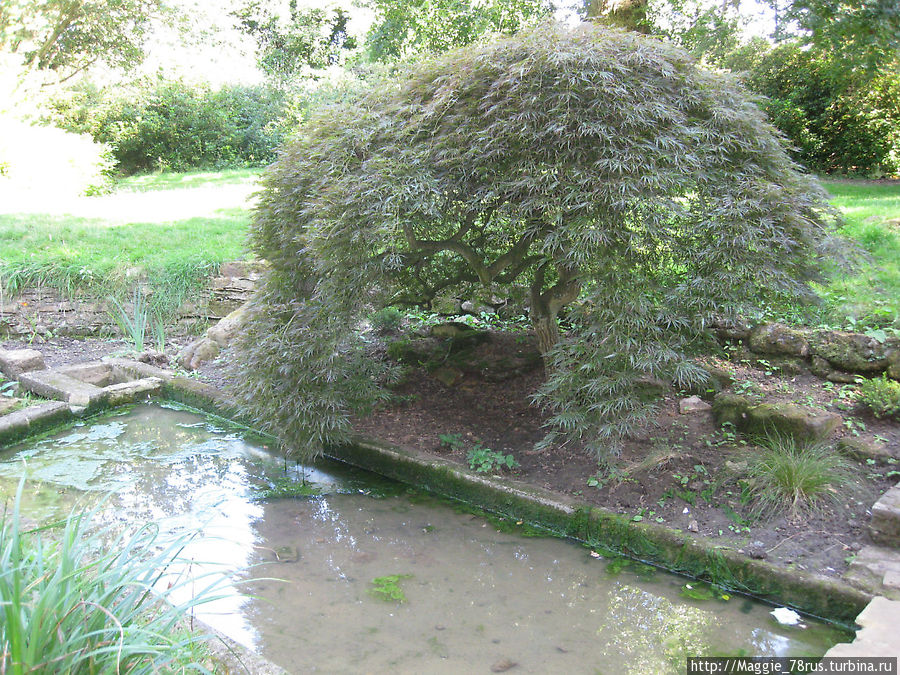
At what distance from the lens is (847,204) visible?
7.21 meters

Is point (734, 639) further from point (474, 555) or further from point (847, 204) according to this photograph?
point (847, 204)

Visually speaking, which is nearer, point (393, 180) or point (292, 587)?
point (292, 587)

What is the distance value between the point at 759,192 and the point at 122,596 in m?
3.34

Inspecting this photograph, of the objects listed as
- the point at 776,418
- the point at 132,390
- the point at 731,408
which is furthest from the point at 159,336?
the point at 776,418

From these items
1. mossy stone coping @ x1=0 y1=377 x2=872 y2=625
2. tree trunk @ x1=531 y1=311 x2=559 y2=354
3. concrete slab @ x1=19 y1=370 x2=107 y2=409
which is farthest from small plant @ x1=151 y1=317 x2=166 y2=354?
tree trunk @ x1=531 y1=311 x2=559 y2=354

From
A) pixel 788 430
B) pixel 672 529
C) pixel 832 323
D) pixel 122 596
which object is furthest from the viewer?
pixel 832 323

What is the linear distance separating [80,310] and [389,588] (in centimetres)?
559

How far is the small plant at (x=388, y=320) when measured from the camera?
5613 mm

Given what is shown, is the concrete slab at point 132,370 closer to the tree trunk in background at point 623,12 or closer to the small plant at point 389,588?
the small plant at point 389,588

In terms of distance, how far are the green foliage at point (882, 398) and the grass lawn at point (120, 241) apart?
4.59 m

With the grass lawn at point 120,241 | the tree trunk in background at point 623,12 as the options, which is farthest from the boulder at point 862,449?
the tree trunk in background at point 623,12

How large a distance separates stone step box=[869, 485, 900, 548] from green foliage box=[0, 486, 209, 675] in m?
2.92

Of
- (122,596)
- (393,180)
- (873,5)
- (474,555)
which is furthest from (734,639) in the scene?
(873,5)

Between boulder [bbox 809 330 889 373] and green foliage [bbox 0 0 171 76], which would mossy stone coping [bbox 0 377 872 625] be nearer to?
boulder [bbox 809 330 889 373]
